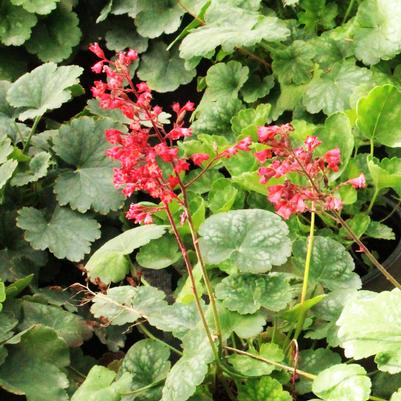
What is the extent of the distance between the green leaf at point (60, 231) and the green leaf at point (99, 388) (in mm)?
457

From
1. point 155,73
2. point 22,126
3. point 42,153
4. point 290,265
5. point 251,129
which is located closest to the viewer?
point 290,265

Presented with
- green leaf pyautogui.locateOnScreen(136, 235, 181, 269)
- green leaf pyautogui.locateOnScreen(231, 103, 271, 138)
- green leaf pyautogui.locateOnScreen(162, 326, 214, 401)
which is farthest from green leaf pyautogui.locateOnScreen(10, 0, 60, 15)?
green leaf pyautogui.locateOnScreen(162, 326, 214, 401)

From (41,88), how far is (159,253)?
0.62 m

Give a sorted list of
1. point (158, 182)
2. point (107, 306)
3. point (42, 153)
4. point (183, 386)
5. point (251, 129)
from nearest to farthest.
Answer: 1. point (158, 182)
2. point (183, 386)
3. point (107, 306)
4. point (251, 129)
5. point (42, 153)

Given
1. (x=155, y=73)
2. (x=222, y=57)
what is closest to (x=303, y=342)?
(x=222, y=57)

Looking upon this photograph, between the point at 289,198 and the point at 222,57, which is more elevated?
the point at 289,198

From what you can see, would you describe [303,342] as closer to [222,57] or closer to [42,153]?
[42,153]

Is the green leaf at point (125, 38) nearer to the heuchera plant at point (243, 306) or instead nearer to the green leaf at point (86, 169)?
the green leaf at point (86, 169)

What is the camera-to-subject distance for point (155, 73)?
2391mm

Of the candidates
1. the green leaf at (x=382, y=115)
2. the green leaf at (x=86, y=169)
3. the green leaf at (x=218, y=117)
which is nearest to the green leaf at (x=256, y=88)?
the green leaf at (x=218, y=117)

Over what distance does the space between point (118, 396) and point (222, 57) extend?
1.11m

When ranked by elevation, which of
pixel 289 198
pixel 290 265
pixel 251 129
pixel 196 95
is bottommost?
pixel 196 95

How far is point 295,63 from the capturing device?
1946 millimetres

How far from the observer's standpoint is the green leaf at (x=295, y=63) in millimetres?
1934
